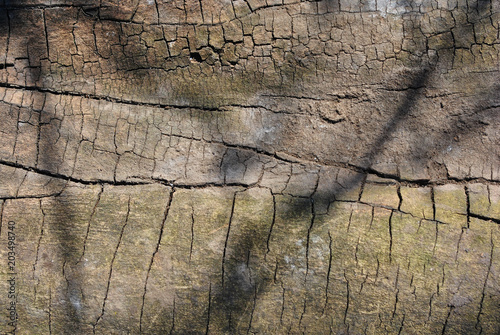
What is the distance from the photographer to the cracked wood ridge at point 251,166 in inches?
70.5

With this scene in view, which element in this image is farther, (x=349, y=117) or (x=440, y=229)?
(x=349, y=117)

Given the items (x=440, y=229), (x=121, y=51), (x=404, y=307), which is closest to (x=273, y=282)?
(x=404, y=307)

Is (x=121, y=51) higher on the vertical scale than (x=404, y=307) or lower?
higher

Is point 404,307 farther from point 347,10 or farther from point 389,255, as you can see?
point 347,10

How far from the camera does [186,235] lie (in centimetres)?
184

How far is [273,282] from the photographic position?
1.80 m

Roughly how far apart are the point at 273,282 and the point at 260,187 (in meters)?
0.45

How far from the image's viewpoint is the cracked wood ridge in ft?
5.87

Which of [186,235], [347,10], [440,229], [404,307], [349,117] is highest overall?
[347,10]

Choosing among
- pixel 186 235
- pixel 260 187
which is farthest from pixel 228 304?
pixel 260 187

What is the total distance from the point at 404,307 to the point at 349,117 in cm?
95

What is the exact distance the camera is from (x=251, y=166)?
1.96 meters

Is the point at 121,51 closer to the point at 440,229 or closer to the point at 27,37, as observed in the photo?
the point at 27,37

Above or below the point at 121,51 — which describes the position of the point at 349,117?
below
